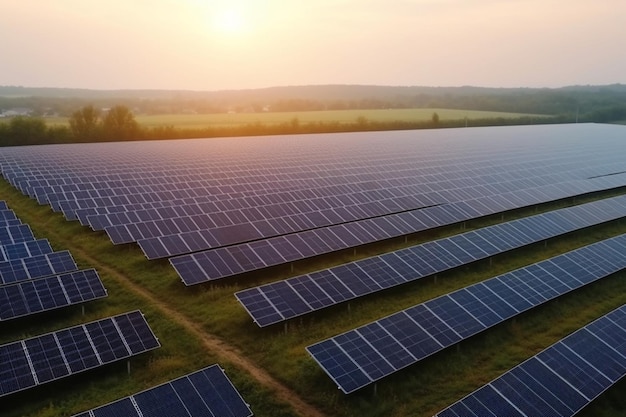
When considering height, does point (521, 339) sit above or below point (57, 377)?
below

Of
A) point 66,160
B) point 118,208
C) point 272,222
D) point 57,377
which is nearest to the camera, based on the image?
point 57,377

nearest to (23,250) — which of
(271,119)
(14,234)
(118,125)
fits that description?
(14,234)

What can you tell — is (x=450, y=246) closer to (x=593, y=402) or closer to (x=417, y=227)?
(x=417, y=227)

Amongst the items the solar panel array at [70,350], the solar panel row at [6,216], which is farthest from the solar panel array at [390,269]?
the solar panel row at [6,216]

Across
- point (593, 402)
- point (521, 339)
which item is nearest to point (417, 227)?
point (521, 339)

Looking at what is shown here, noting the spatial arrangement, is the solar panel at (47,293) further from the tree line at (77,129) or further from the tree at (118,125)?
the tree at (118,125)

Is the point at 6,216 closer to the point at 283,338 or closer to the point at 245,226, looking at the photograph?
the point at 245,226
